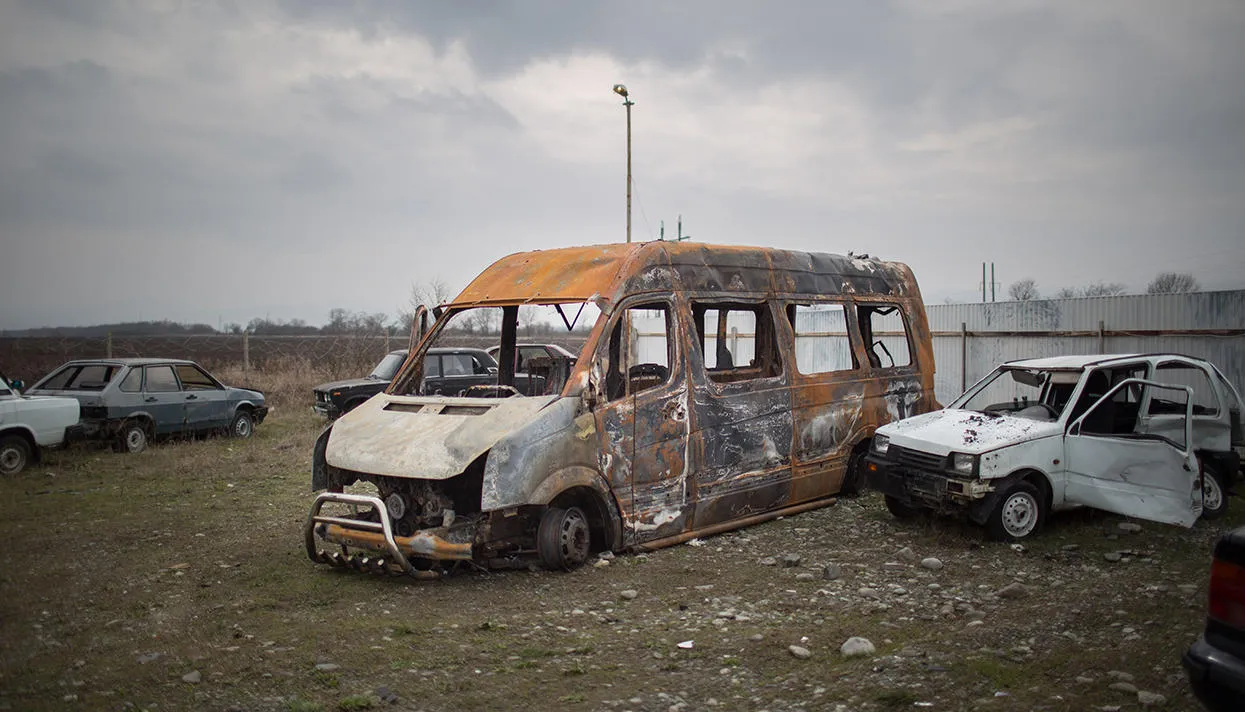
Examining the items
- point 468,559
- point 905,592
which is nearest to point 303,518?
point 468,559

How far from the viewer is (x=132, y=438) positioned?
13.3 m

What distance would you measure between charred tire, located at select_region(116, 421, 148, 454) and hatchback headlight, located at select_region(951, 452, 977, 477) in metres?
11.7

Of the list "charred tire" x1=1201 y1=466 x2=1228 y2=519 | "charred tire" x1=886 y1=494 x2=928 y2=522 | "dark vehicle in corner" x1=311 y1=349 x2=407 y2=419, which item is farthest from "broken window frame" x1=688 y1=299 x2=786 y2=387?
"dark vehicle in corner" x1=311 y1=349 x2=407 y2=419

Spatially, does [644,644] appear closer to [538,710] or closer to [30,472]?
[538,710]

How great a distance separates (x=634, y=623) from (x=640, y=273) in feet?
9.68

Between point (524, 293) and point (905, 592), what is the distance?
3818mm

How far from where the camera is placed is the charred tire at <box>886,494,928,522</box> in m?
8.35

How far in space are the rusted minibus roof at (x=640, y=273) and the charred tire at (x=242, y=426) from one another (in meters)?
9.09

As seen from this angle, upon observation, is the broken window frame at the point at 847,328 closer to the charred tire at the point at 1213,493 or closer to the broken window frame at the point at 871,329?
the broken window frame at the point at 871,329

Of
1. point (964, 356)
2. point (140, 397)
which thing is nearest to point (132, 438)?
point (140, 397)

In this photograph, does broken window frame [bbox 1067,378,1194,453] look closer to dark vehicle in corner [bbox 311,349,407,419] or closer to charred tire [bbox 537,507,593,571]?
charred tire [bbox 537,507,593,571]

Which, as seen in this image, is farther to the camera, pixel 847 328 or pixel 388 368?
pixel 388 368

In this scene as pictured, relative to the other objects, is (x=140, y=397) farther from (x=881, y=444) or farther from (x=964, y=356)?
(x=964, y=356)

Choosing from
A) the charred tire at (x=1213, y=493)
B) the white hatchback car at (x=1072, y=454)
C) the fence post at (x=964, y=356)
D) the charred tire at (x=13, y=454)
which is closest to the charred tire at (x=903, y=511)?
the white hatchback car at (x=1072, y=454)
